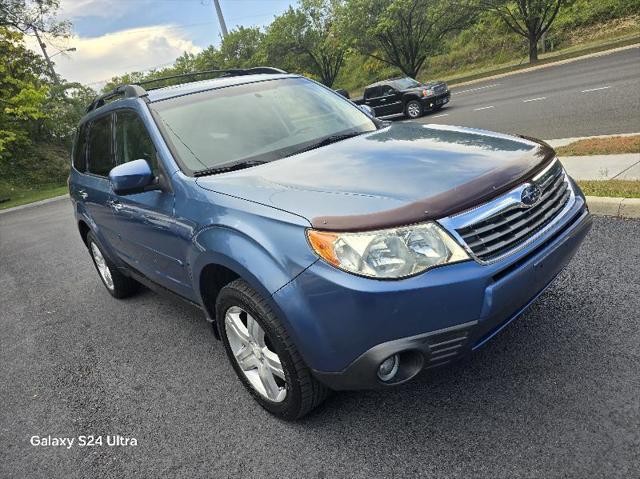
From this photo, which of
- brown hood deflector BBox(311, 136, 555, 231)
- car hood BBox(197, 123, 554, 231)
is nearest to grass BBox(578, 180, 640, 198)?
car hood BBox(197, 123, 554, 231)

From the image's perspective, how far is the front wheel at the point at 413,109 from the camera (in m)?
18.0

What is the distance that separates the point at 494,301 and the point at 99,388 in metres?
2.81

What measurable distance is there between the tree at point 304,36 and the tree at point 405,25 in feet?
21.4

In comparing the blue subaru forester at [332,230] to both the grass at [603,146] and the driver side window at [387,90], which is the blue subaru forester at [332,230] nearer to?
the grass at [603,146]

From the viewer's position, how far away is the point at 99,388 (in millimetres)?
3553

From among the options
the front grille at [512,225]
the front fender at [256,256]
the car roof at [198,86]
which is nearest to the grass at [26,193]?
the car roof at [198,86]

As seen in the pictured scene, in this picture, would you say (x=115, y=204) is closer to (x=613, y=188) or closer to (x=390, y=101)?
(x=613, y=188)

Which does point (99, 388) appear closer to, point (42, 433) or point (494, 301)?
point (42, 433)

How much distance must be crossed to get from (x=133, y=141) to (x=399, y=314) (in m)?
2.47

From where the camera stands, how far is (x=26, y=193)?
23.4 meters

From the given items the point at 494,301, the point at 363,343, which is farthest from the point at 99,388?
the point at 494,301

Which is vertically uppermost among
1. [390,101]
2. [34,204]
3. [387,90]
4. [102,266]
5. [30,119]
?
[30,119]

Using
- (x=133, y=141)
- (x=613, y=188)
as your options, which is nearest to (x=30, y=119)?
(x=133, y=141)

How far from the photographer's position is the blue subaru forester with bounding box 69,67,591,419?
2.08 meters
